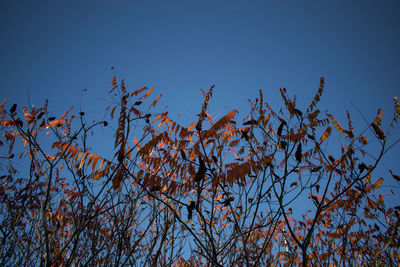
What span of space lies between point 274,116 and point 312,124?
66 cm

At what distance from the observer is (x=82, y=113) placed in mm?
3570

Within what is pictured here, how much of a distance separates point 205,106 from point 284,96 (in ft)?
4.18

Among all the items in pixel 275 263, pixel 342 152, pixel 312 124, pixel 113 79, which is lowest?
pixel 275 263

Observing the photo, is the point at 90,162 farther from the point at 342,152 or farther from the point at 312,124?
the point at 342,152

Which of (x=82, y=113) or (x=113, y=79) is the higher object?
(x=113, y=79)

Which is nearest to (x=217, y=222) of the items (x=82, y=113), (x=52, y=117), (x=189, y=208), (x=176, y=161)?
(x=176, y=161)

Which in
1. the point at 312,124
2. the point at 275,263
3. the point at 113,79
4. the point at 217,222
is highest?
the point at 113,79

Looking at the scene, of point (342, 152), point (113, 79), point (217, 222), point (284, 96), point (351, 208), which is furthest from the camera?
point (217, 222)

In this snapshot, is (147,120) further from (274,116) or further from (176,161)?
(274,116)

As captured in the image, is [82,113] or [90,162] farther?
[82,113]

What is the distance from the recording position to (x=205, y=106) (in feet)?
10.7

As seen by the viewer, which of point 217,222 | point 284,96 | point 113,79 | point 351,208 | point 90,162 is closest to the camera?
point 90,162

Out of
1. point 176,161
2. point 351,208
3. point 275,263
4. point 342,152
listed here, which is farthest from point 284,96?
point 275,263

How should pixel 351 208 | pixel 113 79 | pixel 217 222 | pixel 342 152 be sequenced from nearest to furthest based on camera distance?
pixel 342 152, pixel 113 79, pixel 351 208, pixel 217 222
